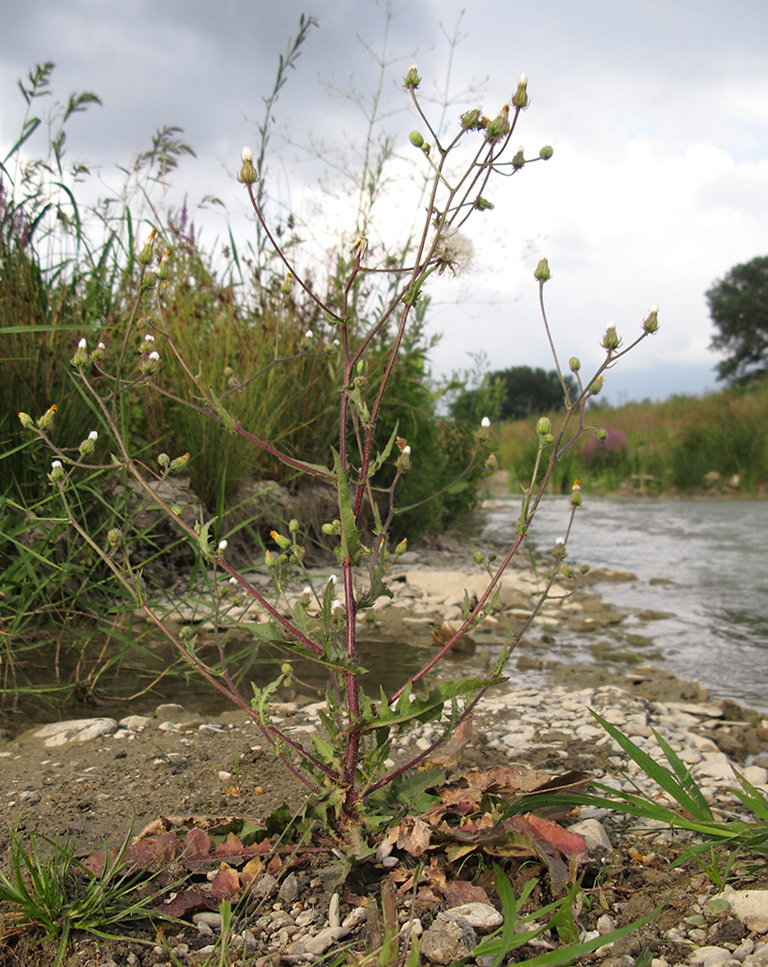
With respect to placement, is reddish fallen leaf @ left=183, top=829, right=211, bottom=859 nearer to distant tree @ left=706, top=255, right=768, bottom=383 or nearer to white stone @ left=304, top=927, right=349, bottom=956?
white stone @ left=304, top=927, right=349, bottom=956

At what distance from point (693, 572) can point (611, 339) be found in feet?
15.2

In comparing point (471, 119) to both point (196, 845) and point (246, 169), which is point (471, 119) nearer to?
point (246, 169)

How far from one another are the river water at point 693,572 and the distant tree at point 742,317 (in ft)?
78.4

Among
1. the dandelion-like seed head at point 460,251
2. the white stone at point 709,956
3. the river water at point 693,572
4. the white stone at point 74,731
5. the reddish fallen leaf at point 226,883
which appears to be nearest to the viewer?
the white stone at point 709,956

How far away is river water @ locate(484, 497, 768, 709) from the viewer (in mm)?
3281

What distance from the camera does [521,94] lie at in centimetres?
124

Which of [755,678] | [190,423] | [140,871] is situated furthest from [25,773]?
[755,678]

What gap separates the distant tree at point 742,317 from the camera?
31.5 m

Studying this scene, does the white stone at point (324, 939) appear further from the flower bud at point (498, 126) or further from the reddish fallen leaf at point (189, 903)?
the flower bud at point (498, 126)

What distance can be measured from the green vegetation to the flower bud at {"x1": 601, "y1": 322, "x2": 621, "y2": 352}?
422 inches

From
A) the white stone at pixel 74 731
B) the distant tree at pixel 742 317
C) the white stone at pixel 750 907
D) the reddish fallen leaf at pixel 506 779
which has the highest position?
the distant tree at pixel 742 317

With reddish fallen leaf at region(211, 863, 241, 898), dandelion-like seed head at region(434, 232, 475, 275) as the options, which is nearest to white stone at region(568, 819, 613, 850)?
reddish fallen leaf at region(211, 863, 241, 898)

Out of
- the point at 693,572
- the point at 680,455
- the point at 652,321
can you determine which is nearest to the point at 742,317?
the point at 680,455

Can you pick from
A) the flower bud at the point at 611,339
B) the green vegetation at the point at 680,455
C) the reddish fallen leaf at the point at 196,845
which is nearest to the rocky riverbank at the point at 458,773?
the reddish fallen leaf at the point at 196,845
